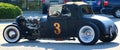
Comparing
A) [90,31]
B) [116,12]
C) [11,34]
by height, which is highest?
→ [90,31]

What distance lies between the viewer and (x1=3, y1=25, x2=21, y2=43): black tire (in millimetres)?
13328

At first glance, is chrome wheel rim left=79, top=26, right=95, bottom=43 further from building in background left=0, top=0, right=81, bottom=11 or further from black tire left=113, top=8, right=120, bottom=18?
building in background left=0, top=0, right=81, bottom=11

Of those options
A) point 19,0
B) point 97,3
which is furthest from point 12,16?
point 19,0

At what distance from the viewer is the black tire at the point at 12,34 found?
13328 mm

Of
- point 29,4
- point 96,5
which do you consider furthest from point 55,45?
point 29,4

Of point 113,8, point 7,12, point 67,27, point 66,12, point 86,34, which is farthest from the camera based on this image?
point 113,8

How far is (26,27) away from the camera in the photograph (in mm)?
13609

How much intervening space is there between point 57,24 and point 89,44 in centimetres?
125

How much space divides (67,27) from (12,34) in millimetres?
1881

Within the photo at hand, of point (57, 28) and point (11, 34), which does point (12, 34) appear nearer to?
point (11, 34)

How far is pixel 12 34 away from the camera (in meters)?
13.5

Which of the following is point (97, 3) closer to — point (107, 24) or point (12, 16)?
point (12, 16)

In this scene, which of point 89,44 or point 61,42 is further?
point 61,42

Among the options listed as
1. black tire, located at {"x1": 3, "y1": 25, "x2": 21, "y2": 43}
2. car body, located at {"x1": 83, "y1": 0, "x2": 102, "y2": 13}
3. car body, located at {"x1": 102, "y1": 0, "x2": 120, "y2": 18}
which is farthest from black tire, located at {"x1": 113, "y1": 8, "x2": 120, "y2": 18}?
black tire, located at {"x1": 3, "y1": 25, "x2": 21, "y2": 43}
